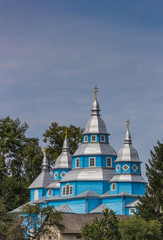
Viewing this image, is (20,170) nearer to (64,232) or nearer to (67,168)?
(67,168)

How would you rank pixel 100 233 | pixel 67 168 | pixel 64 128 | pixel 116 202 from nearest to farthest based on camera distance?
pixel 100 233
pixel 116 202
pixel 67 168
pixel 64 128

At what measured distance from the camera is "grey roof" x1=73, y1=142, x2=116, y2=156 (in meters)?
75.4

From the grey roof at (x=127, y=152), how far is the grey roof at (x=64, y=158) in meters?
10.1

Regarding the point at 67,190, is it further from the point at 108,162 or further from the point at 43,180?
the point at 43,180

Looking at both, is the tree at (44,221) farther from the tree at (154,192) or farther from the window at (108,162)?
the window at (108,162)

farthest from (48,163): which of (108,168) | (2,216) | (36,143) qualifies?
(2,216)

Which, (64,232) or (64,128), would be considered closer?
(64,232)

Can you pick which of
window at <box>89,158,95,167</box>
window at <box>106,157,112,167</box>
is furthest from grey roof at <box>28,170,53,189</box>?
window at <box>106,157,112,167</box>

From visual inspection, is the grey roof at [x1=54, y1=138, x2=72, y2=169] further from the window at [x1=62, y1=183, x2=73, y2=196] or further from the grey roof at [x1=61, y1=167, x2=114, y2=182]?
the window at [x1=62, y1=183, x2=73, y2=196]

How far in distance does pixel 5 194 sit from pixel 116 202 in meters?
19.6

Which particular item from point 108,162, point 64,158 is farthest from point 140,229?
point 64,158

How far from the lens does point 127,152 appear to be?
238ft

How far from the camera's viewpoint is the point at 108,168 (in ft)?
246

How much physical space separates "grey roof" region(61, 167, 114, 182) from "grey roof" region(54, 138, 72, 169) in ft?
18.1
